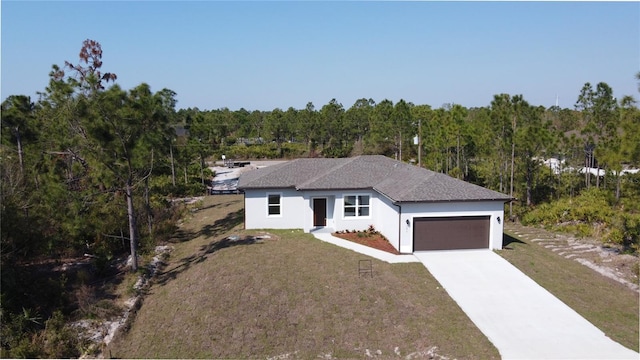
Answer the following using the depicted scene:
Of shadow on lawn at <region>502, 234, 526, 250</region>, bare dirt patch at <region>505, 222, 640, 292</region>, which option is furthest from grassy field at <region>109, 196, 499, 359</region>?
bare dirt patch at <region>505, 222, 640, 292</region>

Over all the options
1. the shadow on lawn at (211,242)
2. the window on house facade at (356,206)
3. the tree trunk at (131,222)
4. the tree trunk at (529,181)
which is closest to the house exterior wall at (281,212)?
the shadow on lawn at (211,242)

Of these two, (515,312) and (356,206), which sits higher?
(356,206)

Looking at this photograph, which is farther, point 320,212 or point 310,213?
point 320,212

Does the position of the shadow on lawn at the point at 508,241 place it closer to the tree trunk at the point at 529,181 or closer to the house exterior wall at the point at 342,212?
the house exterior wall at the point at 342,212

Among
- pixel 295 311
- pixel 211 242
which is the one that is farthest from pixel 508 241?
pixel 211 242

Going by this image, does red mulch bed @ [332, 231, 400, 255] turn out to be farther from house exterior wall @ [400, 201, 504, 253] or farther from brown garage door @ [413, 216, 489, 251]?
brown garage door @ [413, 216, 489, 251]

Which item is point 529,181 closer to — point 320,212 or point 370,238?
point 370,238
